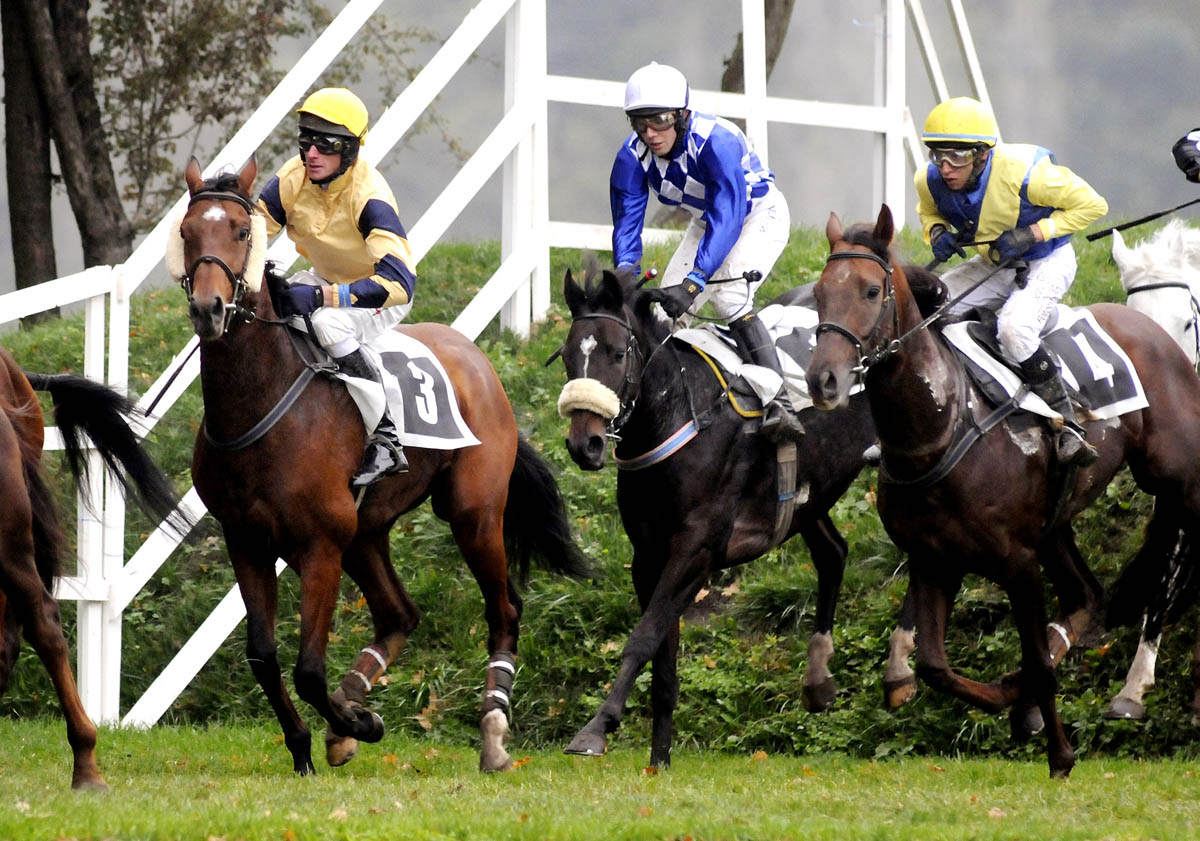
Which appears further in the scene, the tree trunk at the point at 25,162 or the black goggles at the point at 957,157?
the tree trunk at the point at 25,162

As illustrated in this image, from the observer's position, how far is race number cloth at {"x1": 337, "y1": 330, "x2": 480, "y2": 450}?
717 cm

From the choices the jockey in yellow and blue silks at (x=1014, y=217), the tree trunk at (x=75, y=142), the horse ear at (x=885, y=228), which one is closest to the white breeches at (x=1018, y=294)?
the jockey in yellow and blue silks at (x=1014, y=217)

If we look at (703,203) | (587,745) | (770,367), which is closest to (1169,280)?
(770,367)

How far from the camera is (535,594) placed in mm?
9672

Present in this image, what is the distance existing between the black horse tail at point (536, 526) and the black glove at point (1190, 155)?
11.5ft

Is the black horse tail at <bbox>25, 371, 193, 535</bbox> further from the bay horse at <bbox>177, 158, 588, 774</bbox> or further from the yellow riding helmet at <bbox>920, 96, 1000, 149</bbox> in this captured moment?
the yellow riding helmet at <bbox>920, 96, 1000, 149</bbox>

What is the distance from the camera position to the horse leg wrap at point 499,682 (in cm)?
759

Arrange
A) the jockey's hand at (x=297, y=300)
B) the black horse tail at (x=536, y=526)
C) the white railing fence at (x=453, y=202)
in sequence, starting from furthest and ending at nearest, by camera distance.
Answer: the white railing fence at (x=453, y=202), the black horse tail at (x=536, y=526), the jockey's hand at (x=297, y=300)

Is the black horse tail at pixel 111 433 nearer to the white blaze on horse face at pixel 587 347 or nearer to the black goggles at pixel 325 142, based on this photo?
the black goggles at pixel 325 142

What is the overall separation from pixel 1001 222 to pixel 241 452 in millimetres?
3538

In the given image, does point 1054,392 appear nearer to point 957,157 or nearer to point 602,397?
A: point 957,157

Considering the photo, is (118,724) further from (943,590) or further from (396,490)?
(943,590)

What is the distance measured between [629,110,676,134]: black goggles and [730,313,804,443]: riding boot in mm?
991

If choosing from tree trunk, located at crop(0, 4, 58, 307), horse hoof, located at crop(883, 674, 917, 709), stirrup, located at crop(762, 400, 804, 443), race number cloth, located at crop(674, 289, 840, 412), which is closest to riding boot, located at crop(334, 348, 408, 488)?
race number cloth, located at crop(674, 289, 840, 412)
